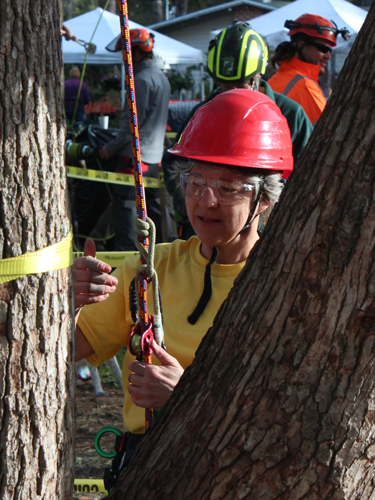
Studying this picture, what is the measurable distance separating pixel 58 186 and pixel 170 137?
6.56 m

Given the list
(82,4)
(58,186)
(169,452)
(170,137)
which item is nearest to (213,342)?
(169,452)

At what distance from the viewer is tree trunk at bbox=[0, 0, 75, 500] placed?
1.25m

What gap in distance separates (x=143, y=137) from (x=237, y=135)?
3.59 m

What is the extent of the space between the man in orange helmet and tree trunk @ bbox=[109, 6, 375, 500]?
3.47m

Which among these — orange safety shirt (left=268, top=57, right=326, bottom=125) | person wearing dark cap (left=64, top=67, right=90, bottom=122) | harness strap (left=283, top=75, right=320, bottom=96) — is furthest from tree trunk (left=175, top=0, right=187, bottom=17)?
harness strap (left=283, top=75, right=320, bottom=96)

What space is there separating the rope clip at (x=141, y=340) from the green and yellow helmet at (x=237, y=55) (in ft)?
7.49

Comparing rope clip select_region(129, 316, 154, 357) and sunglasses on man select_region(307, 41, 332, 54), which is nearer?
rope clip select_region(129, 316, 154, 357)

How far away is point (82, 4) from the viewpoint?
44312mm

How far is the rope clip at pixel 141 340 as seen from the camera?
1.68 meters

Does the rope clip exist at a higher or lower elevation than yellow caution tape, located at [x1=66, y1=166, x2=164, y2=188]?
higher

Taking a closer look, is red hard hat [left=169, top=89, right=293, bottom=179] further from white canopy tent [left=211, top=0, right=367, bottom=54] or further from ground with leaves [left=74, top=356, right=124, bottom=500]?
white canopy tent [left=211, top=0, right=367, bottom=54]

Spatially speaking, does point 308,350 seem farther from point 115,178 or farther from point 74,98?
point 74,98

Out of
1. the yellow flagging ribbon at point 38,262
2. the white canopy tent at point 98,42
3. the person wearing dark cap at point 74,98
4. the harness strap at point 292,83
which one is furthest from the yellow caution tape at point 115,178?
the white canopy tent at point 98,42

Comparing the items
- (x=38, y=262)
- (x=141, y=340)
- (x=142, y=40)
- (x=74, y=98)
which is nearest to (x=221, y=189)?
(x=141, y=340)
